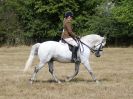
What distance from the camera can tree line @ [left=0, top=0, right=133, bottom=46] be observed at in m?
48.6

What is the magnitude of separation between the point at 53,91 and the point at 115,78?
14.6 ft

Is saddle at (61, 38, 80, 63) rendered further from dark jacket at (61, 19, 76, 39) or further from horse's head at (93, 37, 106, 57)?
horse's head at (93, 37, 106, 57)

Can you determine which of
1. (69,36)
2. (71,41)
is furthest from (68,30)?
(71,41)

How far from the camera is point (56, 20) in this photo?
171 ft

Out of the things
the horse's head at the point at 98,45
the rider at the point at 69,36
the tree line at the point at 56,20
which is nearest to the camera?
the rider at the point at 69,36

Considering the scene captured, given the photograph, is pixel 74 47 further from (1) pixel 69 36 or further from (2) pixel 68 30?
(2) pixel 68 30

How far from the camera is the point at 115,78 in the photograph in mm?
17141

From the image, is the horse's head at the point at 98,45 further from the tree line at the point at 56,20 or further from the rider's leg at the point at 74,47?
the tree line at the point at 56,20

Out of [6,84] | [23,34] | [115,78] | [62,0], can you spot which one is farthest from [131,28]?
[6,84]

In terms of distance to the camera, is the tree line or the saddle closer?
the saddle

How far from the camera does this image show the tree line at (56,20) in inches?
1914

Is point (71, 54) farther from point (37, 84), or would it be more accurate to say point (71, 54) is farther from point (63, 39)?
point (37, 84)

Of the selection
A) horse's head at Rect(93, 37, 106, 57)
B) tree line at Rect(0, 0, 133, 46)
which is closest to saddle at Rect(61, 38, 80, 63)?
horse's head at Rect(93, 37, 106, 57)

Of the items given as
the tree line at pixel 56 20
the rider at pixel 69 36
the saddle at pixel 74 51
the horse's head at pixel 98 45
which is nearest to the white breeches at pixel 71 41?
the rider at pixel 69 36
